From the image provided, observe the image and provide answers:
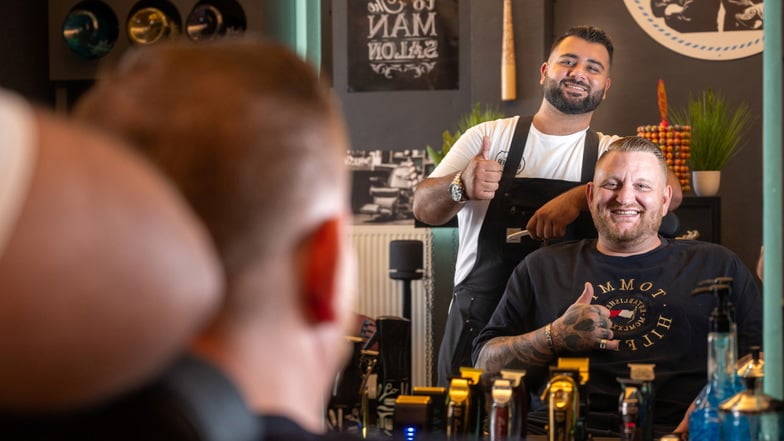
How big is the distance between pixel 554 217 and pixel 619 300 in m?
0.25

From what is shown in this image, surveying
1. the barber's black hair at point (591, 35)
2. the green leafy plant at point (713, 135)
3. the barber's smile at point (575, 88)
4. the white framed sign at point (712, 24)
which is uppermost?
the white framed sign at point (712, 24)

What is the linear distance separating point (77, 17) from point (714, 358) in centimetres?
115

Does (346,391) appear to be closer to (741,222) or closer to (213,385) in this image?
(213,385)

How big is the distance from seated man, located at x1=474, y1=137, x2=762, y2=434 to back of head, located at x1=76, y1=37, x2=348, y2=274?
119 cm

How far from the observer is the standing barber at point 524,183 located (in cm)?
197

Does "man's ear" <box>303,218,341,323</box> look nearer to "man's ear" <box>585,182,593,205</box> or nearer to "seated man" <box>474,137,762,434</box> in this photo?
"seated man" <box>474,137,762,434</box>

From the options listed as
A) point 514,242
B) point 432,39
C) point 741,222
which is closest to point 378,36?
point 432,39

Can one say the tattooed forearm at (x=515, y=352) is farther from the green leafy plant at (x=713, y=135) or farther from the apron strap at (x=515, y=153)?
the green leafy plant at (x=713, y=135)

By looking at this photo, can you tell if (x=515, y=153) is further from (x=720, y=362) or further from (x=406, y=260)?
(x=406, y=260)

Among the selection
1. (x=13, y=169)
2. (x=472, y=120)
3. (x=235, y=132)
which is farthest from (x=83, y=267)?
(x=472, y=120)

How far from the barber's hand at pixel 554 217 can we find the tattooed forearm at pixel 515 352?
244 mm

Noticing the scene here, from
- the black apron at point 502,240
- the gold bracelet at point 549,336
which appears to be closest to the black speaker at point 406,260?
the black apron at point 502,240

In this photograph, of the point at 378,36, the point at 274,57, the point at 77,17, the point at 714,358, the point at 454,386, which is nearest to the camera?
the point at 274,57

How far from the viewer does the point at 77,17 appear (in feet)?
5.62
